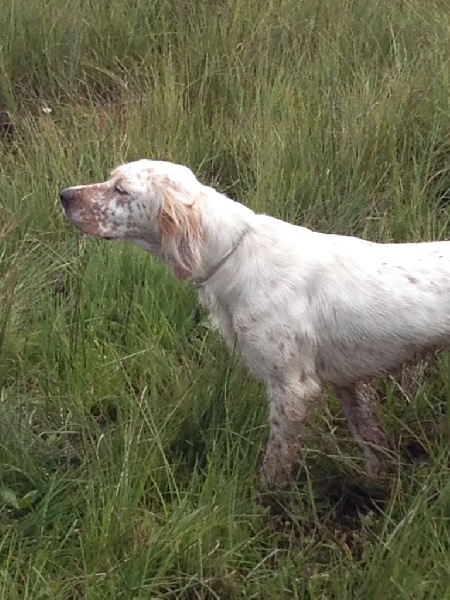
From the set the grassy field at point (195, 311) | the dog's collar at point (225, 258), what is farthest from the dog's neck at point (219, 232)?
the grassy field at point (195, 311)

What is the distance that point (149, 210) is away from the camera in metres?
2.58

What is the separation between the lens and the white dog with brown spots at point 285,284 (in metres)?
2.54

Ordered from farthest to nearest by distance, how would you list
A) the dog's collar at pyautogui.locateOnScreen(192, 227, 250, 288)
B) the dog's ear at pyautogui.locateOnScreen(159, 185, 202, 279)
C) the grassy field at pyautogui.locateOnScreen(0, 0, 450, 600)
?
the dog's collar at pyautogui.locateOnScreen(192, 227, 250, 288)
the dog's ear at pyautogui.locateOnScreen(159, 185, 202, 279)
the grassy field at pyautogui.locateOnScreen(0, 0, 450, 600)

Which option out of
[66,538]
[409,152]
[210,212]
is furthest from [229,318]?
[409,152]

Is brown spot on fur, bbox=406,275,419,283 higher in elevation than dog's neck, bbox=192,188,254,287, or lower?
lower

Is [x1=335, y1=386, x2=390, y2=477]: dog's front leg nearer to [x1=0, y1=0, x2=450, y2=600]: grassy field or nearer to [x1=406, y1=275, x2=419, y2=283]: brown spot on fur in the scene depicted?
[x1=0, y1=0, x2=450, y2=600]: grassy field

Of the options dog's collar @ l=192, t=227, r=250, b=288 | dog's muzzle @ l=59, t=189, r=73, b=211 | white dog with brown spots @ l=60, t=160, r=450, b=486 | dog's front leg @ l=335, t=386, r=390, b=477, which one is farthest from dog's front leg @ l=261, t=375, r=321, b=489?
dog's muzzle @ l=59, t=189, r=73, b=211

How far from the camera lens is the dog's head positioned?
253 centimetres

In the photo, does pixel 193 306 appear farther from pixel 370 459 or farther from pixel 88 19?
pixel 88 19

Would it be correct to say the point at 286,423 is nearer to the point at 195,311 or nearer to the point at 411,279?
the point at 411,279

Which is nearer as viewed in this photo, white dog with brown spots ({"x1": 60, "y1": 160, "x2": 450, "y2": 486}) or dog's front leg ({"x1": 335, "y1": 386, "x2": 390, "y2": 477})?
white dog with brown spots ({"x1": 60, "y1": 160, "x2": 450, "y2": 486})

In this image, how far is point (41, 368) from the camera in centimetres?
293

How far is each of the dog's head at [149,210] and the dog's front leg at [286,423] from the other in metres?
0.42

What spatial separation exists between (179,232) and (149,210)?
121 millimetres
